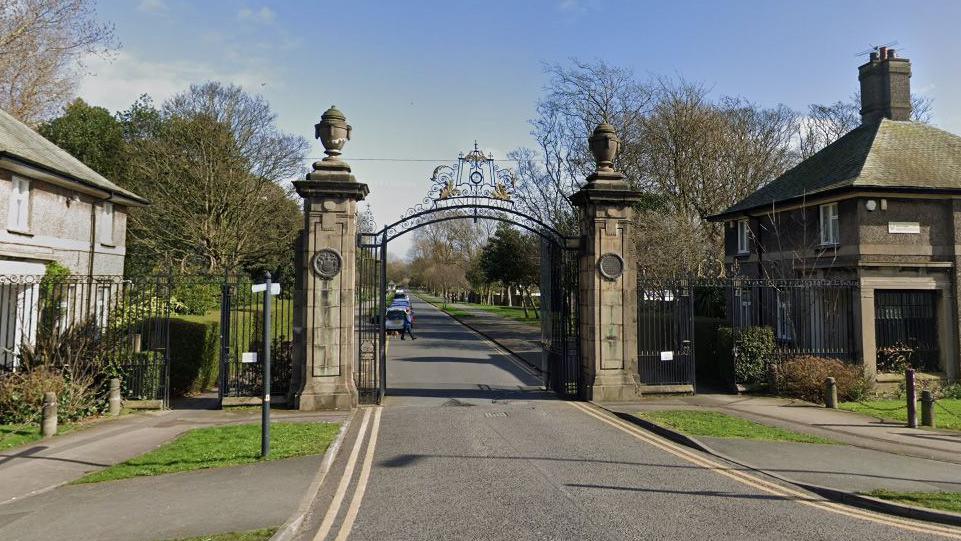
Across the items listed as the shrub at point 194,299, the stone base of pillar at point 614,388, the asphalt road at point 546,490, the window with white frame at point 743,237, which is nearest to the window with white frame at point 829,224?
the window with white frame at point 743,237

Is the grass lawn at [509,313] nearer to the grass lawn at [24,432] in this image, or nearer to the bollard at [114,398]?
the bollard at [114,398]

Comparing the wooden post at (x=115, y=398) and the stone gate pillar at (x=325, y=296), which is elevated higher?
the stone gate pillar at (x=325, y=296)

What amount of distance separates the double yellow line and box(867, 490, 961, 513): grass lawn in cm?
37

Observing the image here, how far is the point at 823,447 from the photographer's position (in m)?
8.69

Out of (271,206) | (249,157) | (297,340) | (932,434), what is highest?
(249,157)

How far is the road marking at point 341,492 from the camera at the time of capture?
17.7 feet

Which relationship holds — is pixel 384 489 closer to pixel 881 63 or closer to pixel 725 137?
pixel 881 63

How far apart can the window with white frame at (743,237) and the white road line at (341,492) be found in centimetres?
1759

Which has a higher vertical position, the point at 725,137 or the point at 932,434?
the point at 725,137

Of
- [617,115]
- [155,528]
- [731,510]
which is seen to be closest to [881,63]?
[617,115]

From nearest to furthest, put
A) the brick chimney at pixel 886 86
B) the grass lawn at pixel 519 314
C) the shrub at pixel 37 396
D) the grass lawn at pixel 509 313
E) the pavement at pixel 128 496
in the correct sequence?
the pavement at pixel 128 496 → the shrub at pixel 37 396 → the brick chimney at pixel 886 86 → the grass lawn at pixel 519 314 → the grass lawn at pixel 509 313

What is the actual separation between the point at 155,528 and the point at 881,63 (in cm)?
2372

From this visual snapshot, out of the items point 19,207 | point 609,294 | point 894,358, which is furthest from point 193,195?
point 894,358

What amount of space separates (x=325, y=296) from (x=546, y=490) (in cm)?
653
